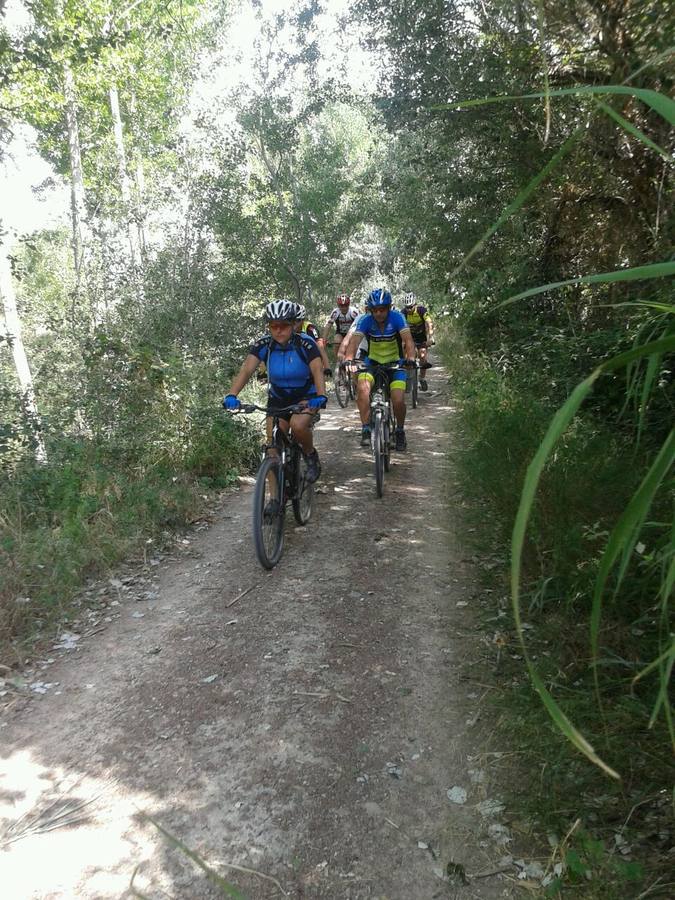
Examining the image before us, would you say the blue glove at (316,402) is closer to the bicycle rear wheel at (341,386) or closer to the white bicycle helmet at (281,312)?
the white bicycle helmet at (281,312)

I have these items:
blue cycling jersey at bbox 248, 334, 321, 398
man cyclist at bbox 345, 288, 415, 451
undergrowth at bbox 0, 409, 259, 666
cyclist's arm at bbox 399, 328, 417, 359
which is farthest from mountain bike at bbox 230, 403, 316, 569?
cyclist's arm at bbox 399, 328, 417, 359

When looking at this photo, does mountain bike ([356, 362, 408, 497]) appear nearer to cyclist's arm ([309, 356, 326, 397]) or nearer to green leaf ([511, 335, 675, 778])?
cyclist's arm ([309, 356, 326, 397])

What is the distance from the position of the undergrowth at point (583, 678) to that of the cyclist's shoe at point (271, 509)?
1.93 meters

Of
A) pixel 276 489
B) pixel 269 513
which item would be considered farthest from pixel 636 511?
pixel 276 489

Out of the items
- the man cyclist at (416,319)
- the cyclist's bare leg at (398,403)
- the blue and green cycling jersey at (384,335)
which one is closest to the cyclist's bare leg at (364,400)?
the cyclist's bare leg at (398,403)

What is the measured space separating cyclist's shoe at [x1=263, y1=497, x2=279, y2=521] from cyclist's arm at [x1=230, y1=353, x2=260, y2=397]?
1.11m

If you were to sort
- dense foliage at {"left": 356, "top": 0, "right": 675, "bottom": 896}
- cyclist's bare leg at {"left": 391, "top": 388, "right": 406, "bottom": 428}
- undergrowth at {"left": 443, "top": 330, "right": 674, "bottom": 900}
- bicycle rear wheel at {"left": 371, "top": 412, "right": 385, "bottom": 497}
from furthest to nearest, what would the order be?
cyclist's bare leg at {"left": 391, "top": 388, "right": 406, "bottom": 428}, bicycle rear wheel at {"left": 371, "top": 412, "right": 385, "bottom": 497}, dense foliage at {"left": 356, "top": 0, "right": 675, "bottom": 896}, undergrowth at {"left": 443, "top": 330, "right": 674, "bottom": 900}

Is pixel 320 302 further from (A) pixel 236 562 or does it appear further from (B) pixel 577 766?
(B) pixel 577 766

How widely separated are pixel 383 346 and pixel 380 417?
144 cm

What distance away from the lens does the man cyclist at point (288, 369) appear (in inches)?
227

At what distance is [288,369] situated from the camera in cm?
604

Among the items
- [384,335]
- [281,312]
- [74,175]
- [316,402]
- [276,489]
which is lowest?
[276,489]

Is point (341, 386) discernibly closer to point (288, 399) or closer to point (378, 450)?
point (378, 450)

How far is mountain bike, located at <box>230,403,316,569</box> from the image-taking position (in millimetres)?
5184
